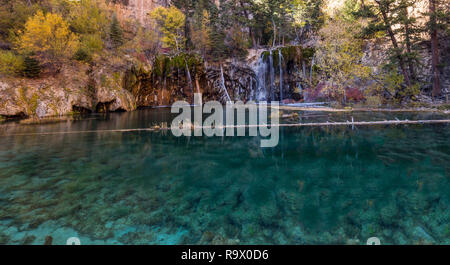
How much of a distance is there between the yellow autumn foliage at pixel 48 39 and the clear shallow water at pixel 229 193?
2095 centimetres

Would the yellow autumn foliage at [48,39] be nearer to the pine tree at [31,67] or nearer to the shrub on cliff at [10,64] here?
the pine tree at [31,67]

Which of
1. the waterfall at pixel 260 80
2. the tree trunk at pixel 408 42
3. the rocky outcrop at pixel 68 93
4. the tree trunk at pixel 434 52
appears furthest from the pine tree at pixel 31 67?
the tree trunk at pixel 434 52

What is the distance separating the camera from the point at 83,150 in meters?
10.1

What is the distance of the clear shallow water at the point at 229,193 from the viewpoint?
4.04 meters

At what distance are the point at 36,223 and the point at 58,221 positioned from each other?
1.23 feet

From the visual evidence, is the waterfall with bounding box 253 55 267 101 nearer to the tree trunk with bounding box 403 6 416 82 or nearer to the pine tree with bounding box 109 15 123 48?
the tree trunk with bounding box 403 6 416 82

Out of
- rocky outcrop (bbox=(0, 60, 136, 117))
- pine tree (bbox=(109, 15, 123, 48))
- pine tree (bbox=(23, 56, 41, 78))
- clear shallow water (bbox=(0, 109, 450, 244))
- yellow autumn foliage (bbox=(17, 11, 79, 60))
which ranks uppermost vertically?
pine tree (bbox=(109, 15, 123, 48))

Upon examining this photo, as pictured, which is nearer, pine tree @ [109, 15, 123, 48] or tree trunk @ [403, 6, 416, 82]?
tree trunk @ [403, 6, 416, 82]

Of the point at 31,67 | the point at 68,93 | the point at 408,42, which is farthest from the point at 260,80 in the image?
the point at 31,67

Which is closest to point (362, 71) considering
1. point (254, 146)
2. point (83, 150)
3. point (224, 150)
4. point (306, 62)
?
point (306, 62)

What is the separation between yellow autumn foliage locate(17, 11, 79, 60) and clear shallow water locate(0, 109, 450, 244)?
20.9 meters

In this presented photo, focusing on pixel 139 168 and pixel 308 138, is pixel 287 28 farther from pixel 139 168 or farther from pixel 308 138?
pixel 139 168

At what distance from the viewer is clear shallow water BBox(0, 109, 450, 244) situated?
4039mm

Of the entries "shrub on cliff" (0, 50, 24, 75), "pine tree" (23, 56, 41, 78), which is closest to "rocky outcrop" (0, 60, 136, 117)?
"pine tree" (23, 56, 41, 78)
